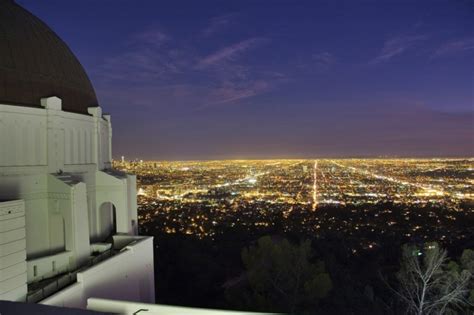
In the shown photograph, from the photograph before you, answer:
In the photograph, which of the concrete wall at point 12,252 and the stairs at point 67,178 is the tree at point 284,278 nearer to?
the stairs at point 67,178

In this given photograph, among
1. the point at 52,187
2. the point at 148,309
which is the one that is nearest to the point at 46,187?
the point at 52,187

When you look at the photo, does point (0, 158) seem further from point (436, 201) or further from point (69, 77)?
point (436, 201)

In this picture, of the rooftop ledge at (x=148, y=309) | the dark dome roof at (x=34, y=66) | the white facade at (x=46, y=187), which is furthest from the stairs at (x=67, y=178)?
the rooftop ledge at (x=148, y=309)

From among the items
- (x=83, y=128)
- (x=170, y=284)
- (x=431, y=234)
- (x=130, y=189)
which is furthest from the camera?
(x=431, y=234)

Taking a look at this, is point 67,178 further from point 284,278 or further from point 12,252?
point 284,278

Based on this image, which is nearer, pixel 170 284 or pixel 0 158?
pixel 0 158

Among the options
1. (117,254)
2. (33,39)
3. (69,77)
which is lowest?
(117,254)

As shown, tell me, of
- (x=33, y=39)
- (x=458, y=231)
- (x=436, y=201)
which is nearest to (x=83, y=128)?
(x=33, y=39)
